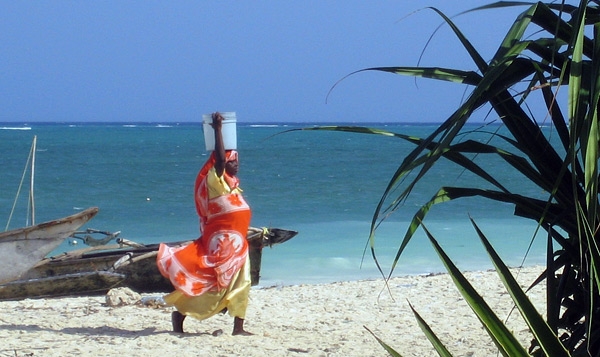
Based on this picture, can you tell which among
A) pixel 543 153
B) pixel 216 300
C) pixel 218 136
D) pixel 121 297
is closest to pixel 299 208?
pixel 121 297

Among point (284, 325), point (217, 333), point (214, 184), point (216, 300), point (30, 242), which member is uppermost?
point (214, 184)

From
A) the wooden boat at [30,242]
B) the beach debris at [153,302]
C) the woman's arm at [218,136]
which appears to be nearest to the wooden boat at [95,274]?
the beach debris at [153,302]

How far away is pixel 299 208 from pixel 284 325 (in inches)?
566

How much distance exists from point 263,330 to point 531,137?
4.68 metres

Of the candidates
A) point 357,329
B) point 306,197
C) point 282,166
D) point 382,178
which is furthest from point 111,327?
point 282,166

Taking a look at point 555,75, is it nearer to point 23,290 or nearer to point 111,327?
point 111,327

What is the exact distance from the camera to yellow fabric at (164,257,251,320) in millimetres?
5617

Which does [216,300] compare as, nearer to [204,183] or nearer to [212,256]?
[212,256]

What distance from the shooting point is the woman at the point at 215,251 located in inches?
219

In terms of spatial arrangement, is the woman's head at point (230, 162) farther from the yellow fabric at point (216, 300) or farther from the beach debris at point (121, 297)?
the beach debris at point (121, 297)

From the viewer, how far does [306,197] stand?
23.6 metres

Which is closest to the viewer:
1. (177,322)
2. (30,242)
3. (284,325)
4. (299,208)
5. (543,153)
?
(543,153)

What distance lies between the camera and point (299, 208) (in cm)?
2102

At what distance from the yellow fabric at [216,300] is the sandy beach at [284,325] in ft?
0.64
